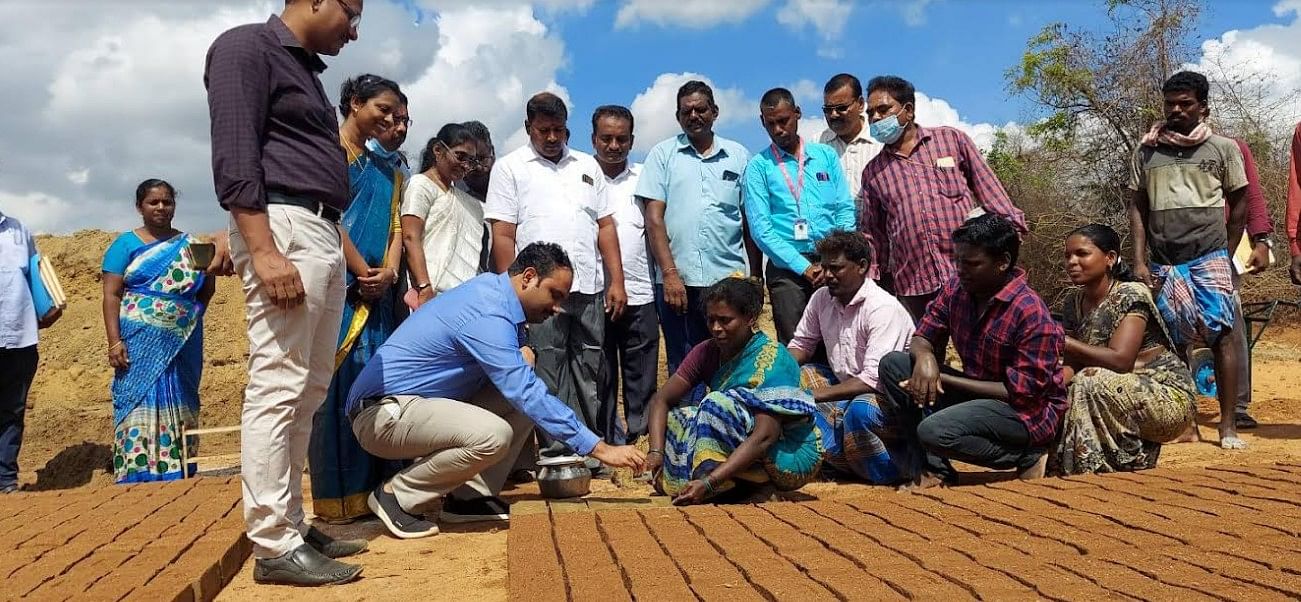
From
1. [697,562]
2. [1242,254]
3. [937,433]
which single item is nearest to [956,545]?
[697,562]

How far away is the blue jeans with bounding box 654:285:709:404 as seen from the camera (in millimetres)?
5262

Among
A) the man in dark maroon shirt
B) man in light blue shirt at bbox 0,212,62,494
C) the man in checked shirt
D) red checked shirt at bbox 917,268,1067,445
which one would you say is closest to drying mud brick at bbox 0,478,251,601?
the man in dark maroon shirt

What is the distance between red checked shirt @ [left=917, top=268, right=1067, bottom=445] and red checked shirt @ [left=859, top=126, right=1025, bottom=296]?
1.93 ft

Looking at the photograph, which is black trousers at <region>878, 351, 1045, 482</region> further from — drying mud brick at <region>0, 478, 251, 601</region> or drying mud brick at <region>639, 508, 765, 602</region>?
drying mud brick at <region>0, 478, 251, 601</region>

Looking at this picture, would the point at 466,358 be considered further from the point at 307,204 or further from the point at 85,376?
the point at 85,376

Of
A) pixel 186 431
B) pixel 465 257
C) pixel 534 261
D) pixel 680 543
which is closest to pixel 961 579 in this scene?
pixel 680 543

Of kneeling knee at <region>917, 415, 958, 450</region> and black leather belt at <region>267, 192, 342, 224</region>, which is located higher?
black leather belt at <region>267, 192, 342, 224</region>

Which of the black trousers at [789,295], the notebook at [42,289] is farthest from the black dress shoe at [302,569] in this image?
the notebook at [42,289]

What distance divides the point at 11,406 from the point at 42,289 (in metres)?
0.67

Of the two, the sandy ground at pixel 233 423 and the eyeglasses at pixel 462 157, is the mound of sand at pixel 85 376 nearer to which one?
the sandy ground at pixel 233 423

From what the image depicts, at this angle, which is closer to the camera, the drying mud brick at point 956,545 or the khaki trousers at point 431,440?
the drying mud brick at point 956,545

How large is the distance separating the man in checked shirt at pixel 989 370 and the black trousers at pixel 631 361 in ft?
4.93

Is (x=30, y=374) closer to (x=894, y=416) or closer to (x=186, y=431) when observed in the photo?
(x=186, y=431)

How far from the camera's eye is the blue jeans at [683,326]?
5.26 meters
